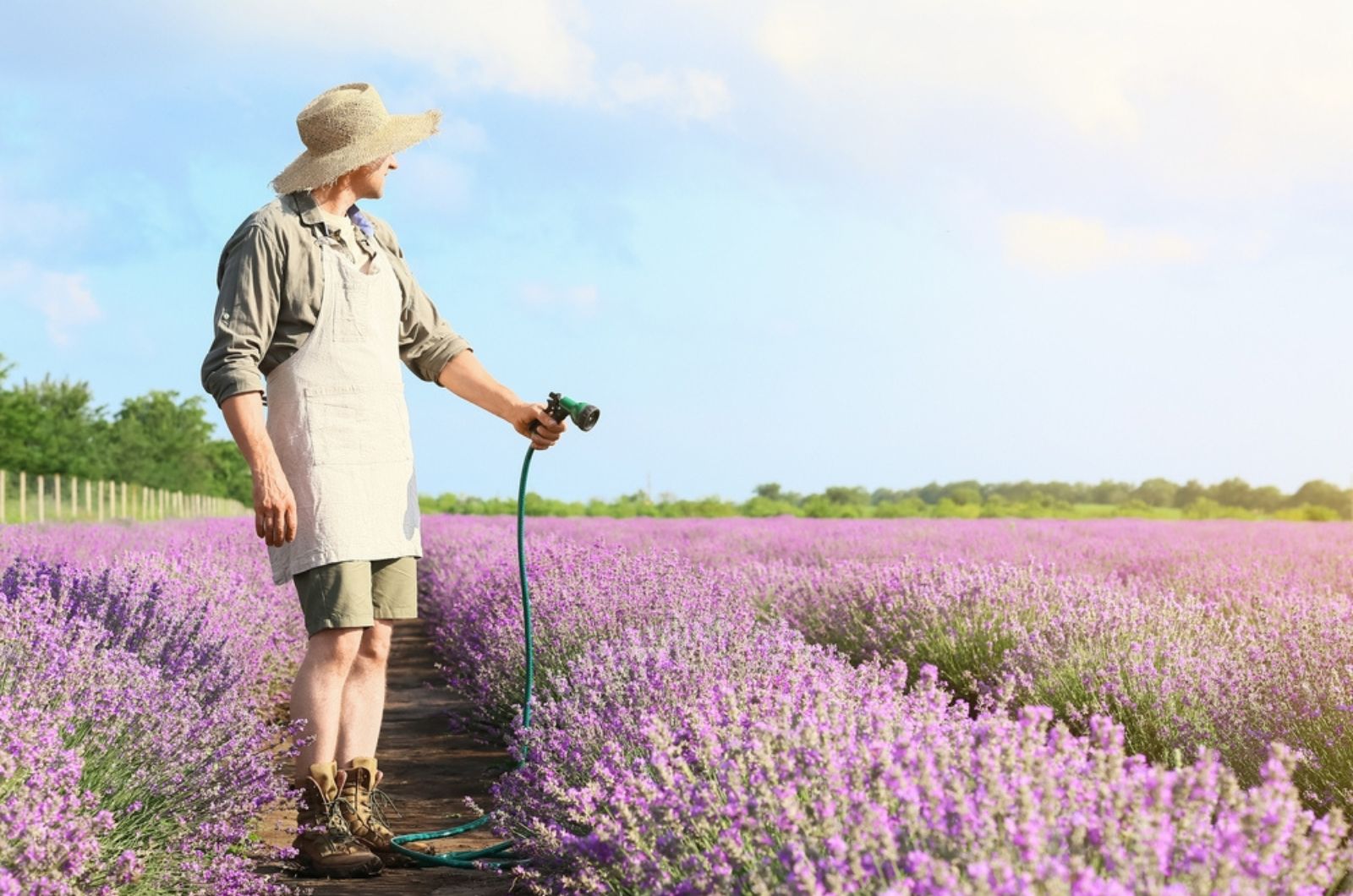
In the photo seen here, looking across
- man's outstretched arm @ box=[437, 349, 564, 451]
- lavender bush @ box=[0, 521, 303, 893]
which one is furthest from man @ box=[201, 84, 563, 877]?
man's outstretched arm @ box=[437, 349, 564, 451]

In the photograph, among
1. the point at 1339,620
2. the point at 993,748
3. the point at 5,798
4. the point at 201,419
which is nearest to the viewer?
the point at 993,748

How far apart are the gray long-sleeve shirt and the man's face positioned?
0.41ft

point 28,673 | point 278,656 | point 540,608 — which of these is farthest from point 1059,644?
point 278,656

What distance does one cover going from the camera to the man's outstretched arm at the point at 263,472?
9.47ft

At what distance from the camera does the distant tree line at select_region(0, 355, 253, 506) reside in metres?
31.4

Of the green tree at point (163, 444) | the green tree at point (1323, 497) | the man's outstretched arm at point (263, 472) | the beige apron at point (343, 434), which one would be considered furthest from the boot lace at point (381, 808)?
the green tree at point (163, 444)

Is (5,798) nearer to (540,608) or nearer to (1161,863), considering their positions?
(1161,863)

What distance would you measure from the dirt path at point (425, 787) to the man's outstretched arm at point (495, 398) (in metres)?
1.17

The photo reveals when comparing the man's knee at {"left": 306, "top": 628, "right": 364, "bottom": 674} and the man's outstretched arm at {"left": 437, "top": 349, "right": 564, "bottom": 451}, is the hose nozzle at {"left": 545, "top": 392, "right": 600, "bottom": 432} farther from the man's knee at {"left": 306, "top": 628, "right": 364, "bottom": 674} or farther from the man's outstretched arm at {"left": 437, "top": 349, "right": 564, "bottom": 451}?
the man's knee at {"left": 306, "top": 628, "right": 364, "bottom": 674}

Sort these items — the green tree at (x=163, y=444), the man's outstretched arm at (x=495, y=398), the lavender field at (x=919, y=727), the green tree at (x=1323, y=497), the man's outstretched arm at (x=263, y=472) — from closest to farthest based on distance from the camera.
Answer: the lavender field at (x=919, y=727) → the man's outstretched arm at (x=263, y=472) → the man's outstretched arm at (x=495, y=398) → the green tree at (x=1323, y=497) → the green tree at (x=163, y=444)

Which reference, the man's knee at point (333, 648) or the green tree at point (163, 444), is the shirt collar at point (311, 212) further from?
the green tree at point (163, 444)

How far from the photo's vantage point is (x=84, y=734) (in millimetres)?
2791

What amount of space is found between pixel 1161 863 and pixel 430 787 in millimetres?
3205

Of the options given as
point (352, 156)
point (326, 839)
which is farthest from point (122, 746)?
point (352, 156)
